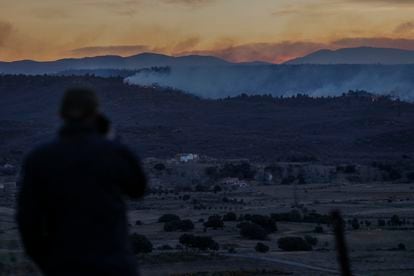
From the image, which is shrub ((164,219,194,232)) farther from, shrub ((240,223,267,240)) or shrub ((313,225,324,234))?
shrub ((313,225,324,234))

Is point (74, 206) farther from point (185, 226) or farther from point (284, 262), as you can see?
point (185, 226)

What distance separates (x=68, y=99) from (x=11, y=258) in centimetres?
840

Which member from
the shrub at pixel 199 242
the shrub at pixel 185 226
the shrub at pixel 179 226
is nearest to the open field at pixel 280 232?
the shrub at pixel 179 226

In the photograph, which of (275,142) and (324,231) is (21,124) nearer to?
(275,142)

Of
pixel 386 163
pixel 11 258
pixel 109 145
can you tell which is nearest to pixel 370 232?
pixel 11 258

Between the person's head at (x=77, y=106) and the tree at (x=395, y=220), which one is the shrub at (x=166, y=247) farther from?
Result: the person's head at (x=77, y=106)

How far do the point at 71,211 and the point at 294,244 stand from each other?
34582 millimetres

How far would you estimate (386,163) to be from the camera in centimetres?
9825

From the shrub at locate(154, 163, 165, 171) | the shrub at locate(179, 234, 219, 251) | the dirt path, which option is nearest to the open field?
the dirt path

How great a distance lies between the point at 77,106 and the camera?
5.98m

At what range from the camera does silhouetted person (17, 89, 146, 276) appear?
588cm

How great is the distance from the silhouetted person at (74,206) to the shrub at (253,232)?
3907cm

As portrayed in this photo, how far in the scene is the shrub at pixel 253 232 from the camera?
45.0m

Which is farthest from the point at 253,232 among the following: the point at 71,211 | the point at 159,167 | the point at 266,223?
the point at 159,167
